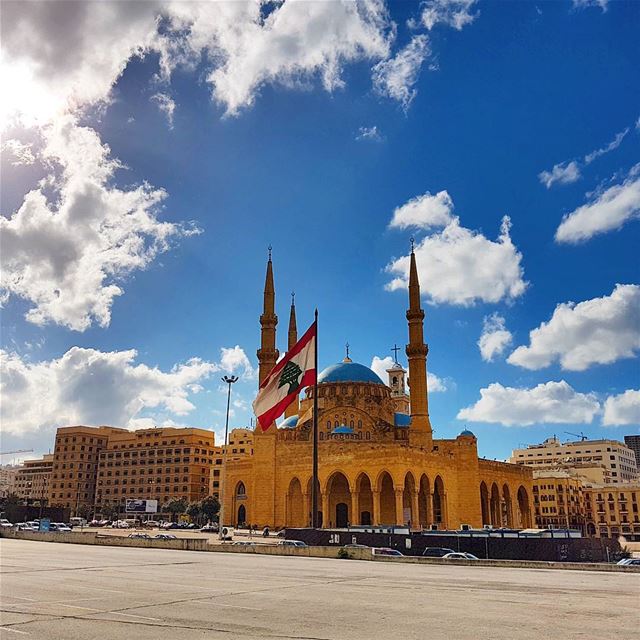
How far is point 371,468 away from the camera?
57.4 metres

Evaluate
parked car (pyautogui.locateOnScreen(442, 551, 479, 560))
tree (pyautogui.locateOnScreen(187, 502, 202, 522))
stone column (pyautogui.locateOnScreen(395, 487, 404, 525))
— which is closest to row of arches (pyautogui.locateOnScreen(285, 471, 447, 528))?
stone column (pyautogui.locateOnScreen(395, 487, 404, 525))

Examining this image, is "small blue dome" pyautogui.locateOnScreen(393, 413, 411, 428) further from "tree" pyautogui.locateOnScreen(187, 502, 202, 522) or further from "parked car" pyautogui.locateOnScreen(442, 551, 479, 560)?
"parked car" pyautogui.locateOnScreen(442, 551, 479, 560)

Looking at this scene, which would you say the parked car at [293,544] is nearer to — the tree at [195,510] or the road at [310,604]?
the road at [310,604]

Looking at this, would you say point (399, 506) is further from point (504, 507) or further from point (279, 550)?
point (504, 507)

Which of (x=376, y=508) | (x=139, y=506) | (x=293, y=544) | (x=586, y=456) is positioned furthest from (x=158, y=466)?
(x=293, y=544)

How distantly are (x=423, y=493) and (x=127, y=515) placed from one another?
6233cm

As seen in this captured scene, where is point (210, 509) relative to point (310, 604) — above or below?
below

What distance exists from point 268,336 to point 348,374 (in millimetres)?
12310

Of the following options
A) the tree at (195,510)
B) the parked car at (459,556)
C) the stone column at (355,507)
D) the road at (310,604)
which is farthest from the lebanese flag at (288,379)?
the tree at (195,510)

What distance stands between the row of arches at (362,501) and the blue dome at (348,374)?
13.4 m

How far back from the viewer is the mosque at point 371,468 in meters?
58.5

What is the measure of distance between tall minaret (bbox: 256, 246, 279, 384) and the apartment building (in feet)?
284

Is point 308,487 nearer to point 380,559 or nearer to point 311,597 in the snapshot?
point 380,559

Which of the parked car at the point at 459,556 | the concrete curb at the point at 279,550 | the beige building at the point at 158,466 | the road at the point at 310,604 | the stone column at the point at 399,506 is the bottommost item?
the concrete curb at the point at 279,550
